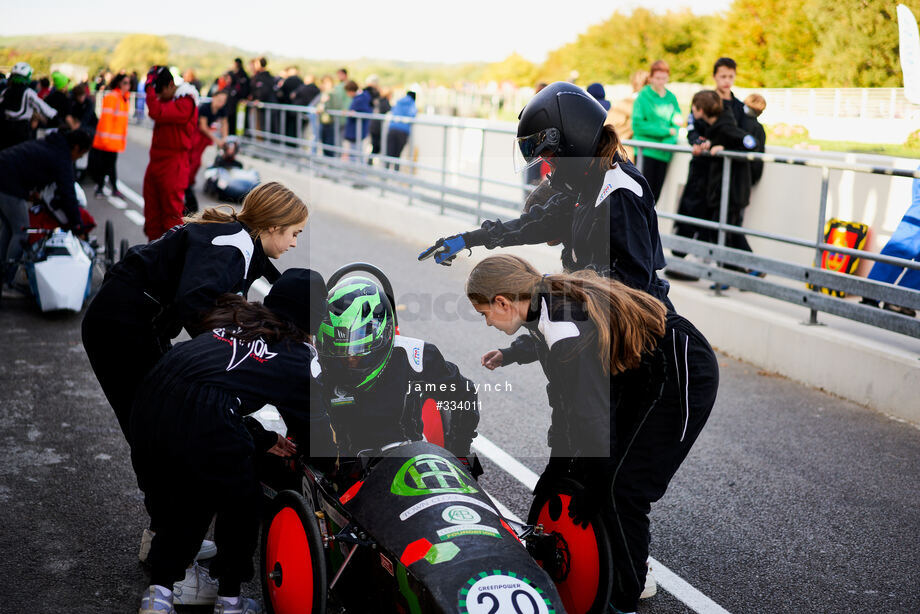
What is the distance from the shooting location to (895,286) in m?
6.30

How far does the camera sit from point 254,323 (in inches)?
132

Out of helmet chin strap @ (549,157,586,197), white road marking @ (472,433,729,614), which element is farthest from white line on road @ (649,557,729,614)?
helmet chin strap @ (549,157,586,197)

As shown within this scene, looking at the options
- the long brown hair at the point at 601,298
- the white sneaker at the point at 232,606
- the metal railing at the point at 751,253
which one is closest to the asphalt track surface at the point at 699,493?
the white sneaker at the point at 232,606

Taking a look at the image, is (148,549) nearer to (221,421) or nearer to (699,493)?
(221,421)

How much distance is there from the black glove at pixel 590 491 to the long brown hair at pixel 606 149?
118cm

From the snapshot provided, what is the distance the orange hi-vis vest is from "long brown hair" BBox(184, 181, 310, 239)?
10713 mm

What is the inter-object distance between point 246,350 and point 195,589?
3.42 ft

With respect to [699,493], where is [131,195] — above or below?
above

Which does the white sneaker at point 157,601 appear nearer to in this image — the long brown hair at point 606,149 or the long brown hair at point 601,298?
the long brown hair at point 601,298

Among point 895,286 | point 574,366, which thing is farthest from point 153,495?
point 895,286

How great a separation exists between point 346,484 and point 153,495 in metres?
0.77

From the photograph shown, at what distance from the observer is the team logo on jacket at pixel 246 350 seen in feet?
10.7

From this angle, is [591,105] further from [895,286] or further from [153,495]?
[895,286]

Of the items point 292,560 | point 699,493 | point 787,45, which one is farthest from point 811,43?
point 292,560
